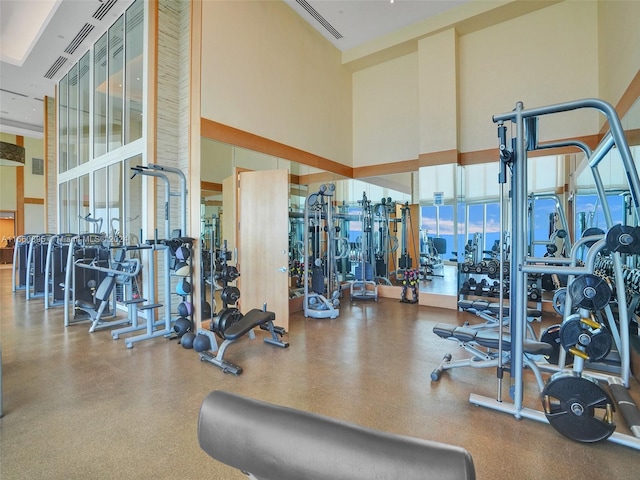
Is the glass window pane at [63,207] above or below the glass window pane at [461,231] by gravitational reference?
above

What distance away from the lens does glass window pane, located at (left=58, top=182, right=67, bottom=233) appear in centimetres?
811

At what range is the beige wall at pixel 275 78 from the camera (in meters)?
4.75

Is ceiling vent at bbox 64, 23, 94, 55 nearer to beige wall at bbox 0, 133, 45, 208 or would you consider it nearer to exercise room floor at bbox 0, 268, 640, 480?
exercise room floor at bbox 0, 268, 640, 480

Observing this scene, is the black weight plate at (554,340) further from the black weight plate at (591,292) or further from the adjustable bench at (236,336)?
the adjustable bench at (236,336)

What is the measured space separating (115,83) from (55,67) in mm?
3104

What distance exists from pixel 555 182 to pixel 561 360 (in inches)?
150

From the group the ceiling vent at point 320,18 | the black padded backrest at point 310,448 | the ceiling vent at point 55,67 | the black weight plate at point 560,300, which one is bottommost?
the black weight plate at point 560,300

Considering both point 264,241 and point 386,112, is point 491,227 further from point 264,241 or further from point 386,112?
point 264,241

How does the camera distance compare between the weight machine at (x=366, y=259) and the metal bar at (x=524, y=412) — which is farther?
the weight machine at (x=366, y=259)

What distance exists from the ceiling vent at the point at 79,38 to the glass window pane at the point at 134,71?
127cm

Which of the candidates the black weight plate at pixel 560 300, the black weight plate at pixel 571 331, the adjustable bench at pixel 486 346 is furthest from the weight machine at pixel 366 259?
the black weight plate at pixel 571 331

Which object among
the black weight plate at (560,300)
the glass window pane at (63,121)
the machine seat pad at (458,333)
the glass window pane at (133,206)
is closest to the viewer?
the black weight plate at (560,300)

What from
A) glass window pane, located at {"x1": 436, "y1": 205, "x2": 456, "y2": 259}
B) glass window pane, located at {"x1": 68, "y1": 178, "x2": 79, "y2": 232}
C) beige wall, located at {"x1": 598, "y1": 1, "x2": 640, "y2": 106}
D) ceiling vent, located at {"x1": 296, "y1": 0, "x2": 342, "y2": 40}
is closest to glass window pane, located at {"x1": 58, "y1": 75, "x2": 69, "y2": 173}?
glass window pane, located at {"x1": 68, "y1": 178, "x2": 79, "y2": 232}

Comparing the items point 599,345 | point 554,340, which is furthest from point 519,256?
point 554,340
